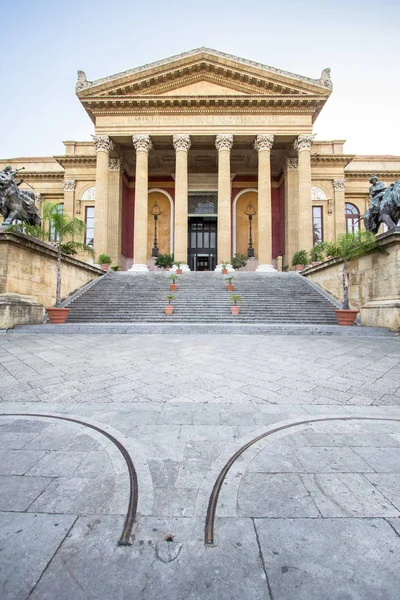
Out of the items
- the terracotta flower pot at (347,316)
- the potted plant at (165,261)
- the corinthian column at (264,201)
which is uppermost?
→ the corinthian column at (264,201)

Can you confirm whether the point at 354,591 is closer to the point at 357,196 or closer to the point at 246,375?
the point at 246,375

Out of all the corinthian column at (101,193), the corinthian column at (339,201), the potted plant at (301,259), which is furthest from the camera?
the corinthian column at (339,201)

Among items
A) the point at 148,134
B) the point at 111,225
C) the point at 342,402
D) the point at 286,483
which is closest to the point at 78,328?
the point at 342,402

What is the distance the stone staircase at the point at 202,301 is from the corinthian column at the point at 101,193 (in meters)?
4.93

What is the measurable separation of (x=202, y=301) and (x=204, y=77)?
58.5ft

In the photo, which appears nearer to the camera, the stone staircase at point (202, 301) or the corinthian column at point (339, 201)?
the stone staircase at point (202, 301)

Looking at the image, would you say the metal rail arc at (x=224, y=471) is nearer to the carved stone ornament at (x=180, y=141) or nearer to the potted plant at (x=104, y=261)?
the potted plant at (x=104, y=261)

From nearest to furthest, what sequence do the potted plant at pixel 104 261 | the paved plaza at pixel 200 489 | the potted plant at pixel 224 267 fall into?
the paved plaza at pixel 200 489 < the potted plant at pixel 224 267 < the potted plant at pixel 104 261

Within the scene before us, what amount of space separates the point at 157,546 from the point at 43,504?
2.34ft

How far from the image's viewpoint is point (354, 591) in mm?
1120

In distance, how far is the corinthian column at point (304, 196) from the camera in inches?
799

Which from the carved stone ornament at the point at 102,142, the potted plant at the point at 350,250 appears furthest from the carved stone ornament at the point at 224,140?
the potted plant at the point at 350,250

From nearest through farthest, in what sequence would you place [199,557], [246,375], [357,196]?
[199,557] < [246,375] < [357,196]

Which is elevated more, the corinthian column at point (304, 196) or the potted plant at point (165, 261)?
the corinthian column at point (304, 196)
